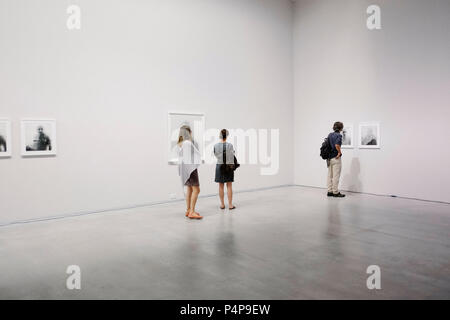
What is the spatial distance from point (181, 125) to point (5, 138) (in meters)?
4.89

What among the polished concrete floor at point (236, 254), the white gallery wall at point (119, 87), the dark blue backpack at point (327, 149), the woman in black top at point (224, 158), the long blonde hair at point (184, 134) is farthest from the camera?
the dark blue backpack at point (327, 149)

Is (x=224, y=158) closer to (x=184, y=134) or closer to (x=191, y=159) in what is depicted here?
(x=191, y=159)

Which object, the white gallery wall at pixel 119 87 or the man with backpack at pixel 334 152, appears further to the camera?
the man with backpack at pixel 334 152

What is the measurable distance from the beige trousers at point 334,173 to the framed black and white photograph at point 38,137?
327 inches

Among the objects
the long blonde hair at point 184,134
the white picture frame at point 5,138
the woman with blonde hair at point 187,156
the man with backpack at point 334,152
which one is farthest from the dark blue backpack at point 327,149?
the white picture frame at point 5,138

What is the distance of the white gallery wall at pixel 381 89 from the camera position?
1085 centimetres

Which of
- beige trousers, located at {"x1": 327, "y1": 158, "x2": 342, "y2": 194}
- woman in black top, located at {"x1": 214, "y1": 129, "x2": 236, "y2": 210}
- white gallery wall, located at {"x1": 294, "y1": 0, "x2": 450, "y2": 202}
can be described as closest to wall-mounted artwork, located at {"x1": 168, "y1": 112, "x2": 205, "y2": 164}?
woman in black top, located at {"x1": 214, "y1": 129, "x2": 236, "y2": 210}

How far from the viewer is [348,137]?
13.1m

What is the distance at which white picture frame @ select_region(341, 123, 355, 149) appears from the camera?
12969 mm

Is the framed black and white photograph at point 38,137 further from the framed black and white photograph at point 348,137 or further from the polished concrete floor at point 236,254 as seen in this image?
the framed black and white photograph at point 348,137

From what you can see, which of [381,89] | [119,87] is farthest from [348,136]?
[119,87]

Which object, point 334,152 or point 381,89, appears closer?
point 334,152

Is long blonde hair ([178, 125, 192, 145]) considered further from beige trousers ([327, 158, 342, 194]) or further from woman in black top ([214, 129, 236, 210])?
beige trousers ([327, 158, 342, 194])
